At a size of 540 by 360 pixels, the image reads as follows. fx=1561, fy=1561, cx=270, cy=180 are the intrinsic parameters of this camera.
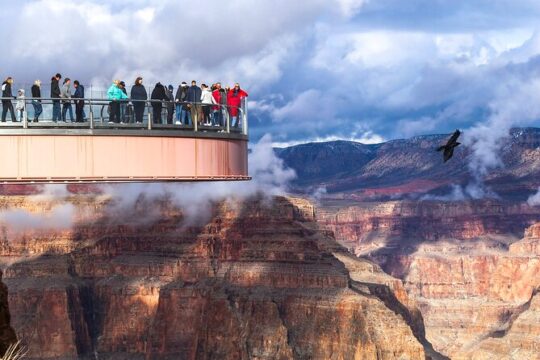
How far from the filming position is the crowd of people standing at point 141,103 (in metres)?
43.2

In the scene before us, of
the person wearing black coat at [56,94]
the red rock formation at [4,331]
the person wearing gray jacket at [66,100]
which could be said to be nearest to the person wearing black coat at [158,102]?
the person wearing gray jacket at [66,100]

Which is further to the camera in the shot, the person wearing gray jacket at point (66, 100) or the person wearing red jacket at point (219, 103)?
the person wearing red jacket at point (219, 103)

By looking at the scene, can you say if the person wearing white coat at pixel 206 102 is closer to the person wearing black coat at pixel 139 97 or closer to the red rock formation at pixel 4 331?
the person wearing black coat at pixel 139 97

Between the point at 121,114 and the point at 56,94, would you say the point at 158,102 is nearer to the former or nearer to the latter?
the point at 121,114

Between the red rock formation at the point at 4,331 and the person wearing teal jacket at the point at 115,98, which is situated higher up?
the person wearing teal jacket at the point at 115,98

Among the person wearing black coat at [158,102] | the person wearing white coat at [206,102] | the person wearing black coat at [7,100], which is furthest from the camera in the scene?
the person wearing white coat at [206,102]

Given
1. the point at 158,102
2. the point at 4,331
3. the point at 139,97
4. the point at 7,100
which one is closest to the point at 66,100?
the point at 7,100

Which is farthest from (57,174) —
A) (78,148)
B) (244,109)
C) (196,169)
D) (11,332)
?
(244,109)

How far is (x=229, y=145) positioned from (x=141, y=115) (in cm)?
274

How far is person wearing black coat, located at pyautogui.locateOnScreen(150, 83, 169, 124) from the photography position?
43750 millimetres

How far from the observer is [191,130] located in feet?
138

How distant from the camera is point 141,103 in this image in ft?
145

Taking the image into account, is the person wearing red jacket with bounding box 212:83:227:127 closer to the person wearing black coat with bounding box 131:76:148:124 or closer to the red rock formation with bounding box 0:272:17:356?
the person wearing black coat with bounding box 131:76:148:124

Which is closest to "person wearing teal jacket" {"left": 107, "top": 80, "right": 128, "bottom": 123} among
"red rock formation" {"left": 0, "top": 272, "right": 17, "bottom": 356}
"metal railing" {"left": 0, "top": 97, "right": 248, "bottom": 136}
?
"metal railing" {"left": 0, "top": 97, "right": 248, "bottom": 136}
